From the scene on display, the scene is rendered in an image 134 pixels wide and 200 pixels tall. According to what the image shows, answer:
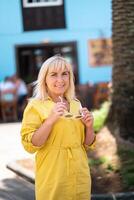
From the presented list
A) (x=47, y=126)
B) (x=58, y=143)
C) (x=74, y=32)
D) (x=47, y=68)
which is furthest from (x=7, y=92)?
(x=47, y=126)

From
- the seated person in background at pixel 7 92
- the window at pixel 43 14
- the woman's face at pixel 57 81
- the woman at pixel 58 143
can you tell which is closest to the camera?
the woman at pixel 58 143

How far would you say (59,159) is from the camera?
3.85 metres

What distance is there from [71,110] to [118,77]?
4636mm

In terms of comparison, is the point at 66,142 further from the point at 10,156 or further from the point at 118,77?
the point at 10,156

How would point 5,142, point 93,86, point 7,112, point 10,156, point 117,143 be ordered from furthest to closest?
1. point 93,86
2. point 7,112
3. point 5,142
4. point 10,156
5. point 117,143

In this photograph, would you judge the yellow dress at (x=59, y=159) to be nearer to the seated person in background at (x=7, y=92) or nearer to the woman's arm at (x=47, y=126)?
the woman's arm at (x=47, y=126)

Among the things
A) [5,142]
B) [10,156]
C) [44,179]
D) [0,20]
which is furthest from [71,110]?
[0,20]

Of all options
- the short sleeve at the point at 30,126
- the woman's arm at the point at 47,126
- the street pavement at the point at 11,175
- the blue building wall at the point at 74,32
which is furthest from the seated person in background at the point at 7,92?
the woman's arm at the point at 47,126

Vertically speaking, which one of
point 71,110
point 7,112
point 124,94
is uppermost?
point 71,110

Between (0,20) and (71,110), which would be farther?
(0,20)

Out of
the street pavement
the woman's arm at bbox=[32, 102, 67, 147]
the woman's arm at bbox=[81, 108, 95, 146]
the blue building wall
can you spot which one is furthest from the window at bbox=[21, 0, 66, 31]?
the woman's arm at bbox=[32, 102, 67, 147]

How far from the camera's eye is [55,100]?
4039 mm

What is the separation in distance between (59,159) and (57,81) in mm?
571

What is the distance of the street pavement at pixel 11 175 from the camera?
274 inches
